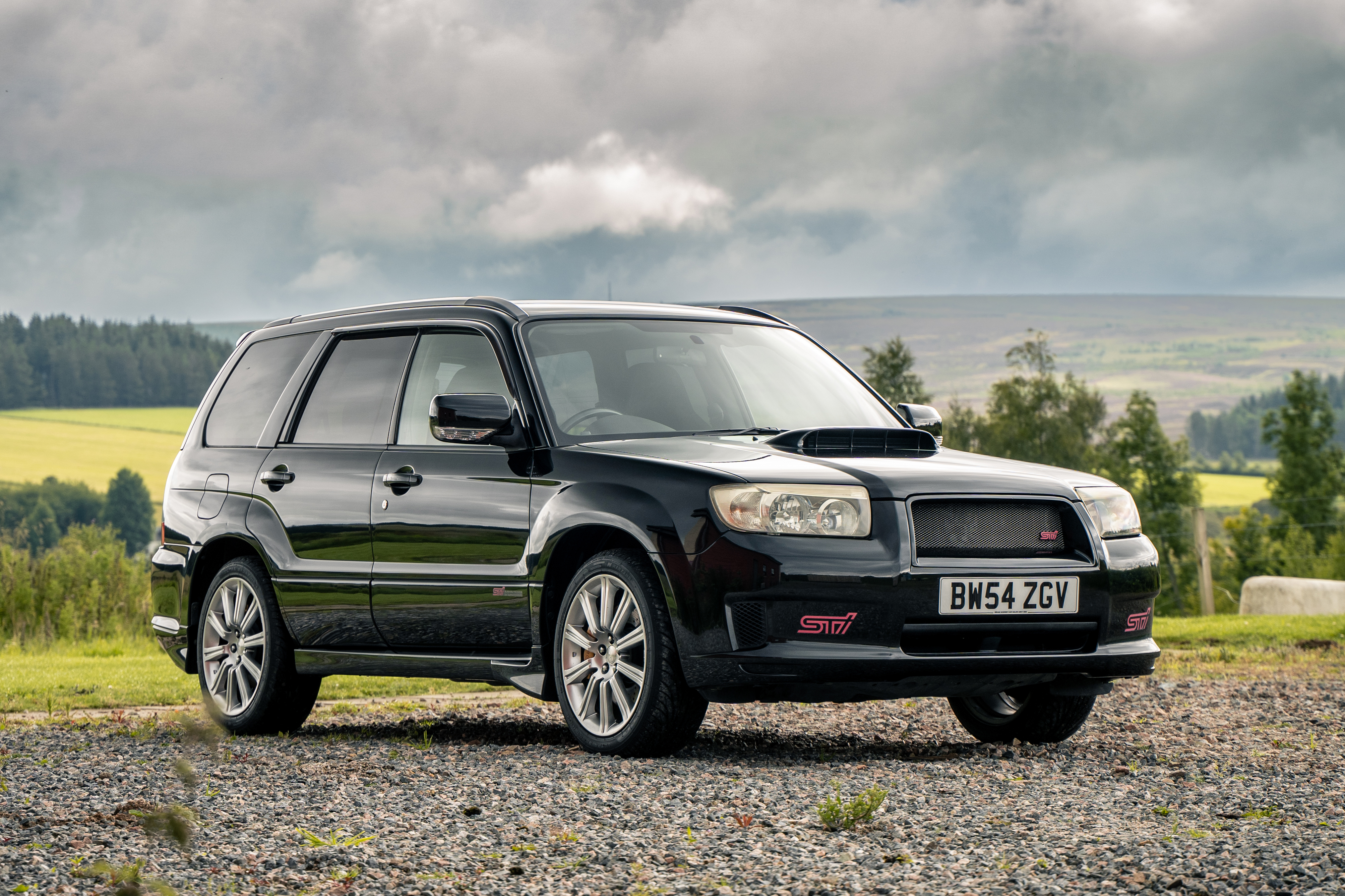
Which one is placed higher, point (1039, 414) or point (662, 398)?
point (1039, 414)

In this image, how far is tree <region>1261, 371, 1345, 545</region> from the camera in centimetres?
7812

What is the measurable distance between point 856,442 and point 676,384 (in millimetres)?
1073

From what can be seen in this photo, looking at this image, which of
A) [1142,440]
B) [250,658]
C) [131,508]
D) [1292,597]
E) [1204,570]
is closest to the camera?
[250,658]

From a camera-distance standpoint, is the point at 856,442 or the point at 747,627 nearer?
the point at 747,627

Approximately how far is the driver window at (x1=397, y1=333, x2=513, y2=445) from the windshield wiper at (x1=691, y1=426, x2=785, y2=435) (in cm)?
96

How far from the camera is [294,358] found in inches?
335

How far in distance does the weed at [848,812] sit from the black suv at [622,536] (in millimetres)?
1155

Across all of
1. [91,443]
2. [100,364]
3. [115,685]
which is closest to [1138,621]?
[115,685]

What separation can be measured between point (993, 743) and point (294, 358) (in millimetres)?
4157

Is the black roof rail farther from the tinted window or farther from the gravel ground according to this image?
the gravel ground

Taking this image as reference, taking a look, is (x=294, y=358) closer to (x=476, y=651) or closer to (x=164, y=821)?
(x=476, y=651)

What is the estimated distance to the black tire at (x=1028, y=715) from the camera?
7.15m

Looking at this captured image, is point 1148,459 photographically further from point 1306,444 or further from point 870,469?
point 870,469

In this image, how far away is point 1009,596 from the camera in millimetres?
6098
